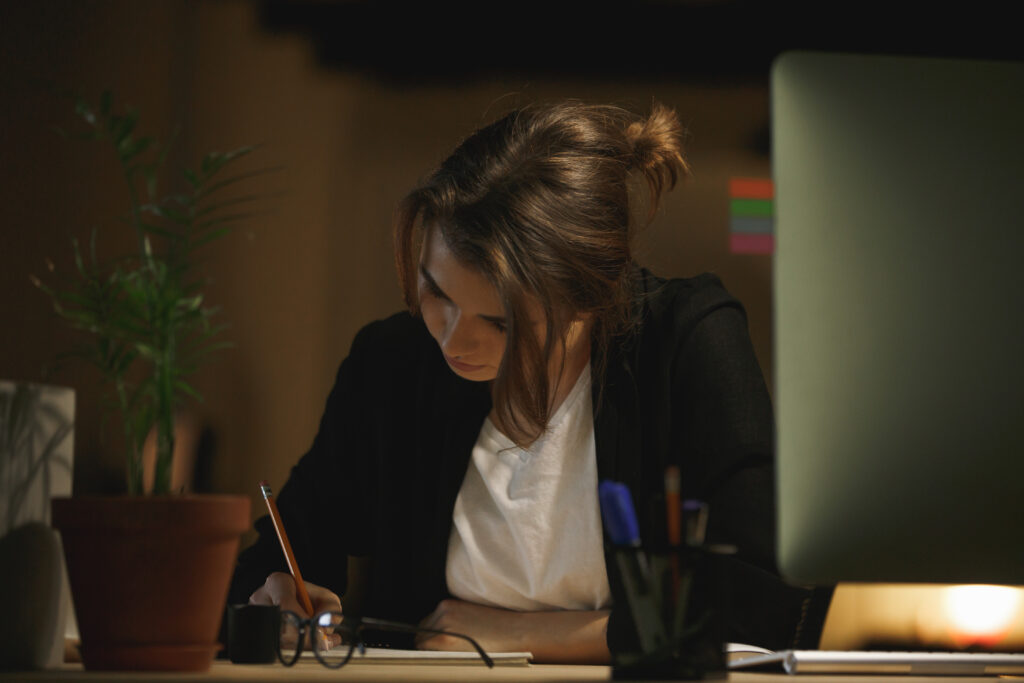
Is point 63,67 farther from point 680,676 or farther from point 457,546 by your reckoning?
point 680,676

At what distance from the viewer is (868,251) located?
25.5 inches

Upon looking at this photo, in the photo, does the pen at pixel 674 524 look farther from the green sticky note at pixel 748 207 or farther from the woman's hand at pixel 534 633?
the green sticky note at pixel 748 207

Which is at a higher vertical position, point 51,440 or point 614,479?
point 51,440

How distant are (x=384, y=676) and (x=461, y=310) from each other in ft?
2.43

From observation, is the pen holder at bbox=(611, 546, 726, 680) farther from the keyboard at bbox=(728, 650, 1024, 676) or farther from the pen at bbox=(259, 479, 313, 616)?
the pen at bbox=(259, 479, 313, 616)

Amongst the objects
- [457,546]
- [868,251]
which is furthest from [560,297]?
[868,251]

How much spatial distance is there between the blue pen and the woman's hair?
2.25 ft

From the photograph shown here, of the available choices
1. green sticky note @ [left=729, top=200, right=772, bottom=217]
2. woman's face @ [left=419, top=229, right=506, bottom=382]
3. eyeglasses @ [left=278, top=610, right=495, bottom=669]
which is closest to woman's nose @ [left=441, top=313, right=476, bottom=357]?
woman's face @ [left=419, top=229, right=506, bottom=382]

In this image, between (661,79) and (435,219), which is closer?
(435,219)

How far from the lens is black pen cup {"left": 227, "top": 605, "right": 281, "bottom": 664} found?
2.61 ft

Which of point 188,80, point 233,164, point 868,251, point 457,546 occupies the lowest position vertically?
point 457,546

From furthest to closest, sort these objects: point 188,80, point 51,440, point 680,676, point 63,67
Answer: point 188,80, point 63,67, point 51,440, point 680,676

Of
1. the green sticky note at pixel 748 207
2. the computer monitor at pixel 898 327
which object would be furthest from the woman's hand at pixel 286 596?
the green sticky note at pixel 748 207

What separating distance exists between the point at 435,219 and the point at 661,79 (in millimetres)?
971
